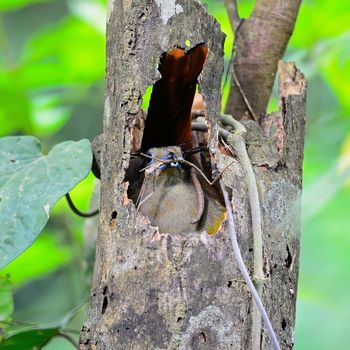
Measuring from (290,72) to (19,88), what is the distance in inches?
62.4

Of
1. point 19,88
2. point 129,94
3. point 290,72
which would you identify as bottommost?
point 129,94

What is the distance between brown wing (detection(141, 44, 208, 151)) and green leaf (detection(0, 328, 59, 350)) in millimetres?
542

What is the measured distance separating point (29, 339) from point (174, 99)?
2.35ft

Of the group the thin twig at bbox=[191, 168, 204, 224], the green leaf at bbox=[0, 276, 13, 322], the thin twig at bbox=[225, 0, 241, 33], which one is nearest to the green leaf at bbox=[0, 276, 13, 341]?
the green leaf at bbox=[0, 276, 13, 322]

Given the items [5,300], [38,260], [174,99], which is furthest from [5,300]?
[38,260]

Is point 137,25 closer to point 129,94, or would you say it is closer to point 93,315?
point 129,94

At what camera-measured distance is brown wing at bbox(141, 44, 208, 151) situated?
1727 millimetres

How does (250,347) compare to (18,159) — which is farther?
(18,159)

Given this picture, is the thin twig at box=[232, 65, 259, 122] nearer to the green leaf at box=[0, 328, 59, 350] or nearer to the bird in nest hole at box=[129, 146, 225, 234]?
the bird in nest hole at box=[129, 146, 225, 234]

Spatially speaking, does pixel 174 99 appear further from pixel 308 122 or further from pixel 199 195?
pixel 308 122

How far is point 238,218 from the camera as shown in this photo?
1.60 m

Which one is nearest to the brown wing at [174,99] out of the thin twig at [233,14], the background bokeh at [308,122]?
the thin twig at [233,14]

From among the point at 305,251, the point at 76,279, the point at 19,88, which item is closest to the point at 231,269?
the point at 305,251

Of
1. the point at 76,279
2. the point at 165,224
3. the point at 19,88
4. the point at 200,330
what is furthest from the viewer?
the point at 76,279
